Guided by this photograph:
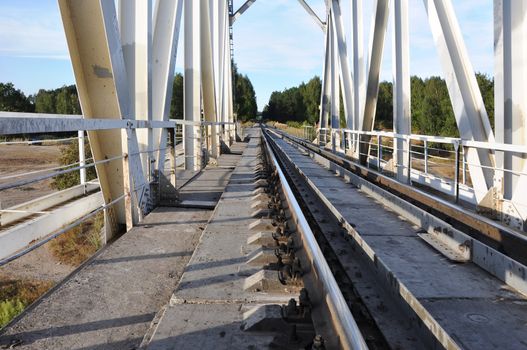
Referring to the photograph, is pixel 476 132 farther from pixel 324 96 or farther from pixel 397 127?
pixel 324 96

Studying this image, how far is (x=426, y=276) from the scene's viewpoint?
125 inches

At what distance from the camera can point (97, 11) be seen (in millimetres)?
4254

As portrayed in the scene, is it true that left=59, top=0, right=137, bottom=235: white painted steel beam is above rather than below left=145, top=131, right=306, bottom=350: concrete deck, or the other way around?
above

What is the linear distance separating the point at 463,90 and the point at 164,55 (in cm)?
Answer: 408

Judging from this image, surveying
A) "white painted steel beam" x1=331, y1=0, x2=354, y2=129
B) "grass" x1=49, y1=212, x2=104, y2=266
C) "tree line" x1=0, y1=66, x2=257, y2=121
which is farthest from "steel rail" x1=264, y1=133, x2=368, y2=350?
"tree line" x1=0, y1=66, x2=257, y2=121

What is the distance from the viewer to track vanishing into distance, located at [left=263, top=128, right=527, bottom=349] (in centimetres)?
236

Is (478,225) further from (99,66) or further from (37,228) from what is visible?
(37,228)

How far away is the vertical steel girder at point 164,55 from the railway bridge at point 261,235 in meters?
0.02

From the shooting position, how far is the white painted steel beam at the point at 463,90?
586 centimetres

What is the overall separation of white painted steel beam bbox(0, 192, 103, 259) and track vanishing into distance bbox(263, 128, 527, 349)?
2595 millimetres

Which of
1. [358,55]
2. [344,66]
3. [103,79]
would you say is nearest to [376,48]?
[358,55]

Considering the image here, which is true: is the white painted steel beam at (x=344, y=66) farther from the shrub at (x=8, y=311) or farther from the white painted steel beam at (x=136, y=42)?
the shrub at (x=8, y=311)

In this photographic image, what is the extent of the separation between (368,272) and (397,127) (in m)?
6.25

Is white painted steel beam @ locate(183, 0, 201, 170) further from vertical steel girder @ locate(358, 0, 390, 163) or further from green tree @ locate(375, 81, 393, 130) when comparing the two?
green tree @ locate(375, 81, 393, 130)
